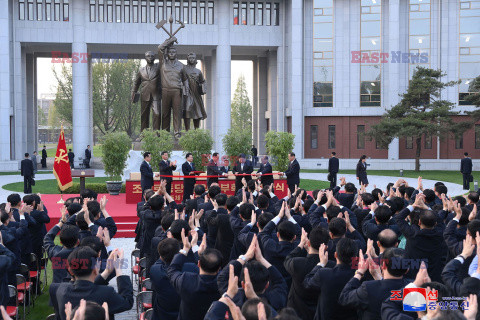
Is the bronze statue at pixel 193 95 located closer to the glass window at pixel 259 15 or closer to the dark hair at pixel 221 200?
the dark hair at pixel 221 200

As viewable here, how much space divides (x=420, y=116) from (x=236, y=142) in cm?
1390

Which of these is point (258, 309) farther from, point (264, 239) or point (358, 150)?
point (358, 150)

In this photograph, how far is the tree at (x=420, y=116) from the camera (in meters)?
27.4

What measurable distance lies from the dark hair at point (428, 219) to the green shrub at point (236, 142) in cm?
1260

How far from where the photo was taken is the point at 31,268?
262 inches

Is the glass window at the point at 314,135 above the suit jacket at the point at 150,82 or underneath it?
underneath

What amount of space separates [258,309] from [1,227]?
4.15 m

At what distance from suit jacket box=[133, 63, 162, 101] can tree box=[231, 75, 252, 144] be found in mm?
31478

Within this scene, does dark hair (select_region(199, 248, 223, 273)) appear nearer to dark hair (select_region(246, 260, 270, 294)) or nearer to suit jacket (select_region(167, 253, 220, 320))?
suit jacket (select_region(167, 253, 220, 320))

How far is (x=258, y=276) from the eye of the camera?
3.38m

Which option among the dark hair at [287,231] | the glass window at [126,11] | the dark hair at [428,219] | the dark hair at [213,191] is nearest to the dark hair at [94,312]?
the dark hair at [287,231]

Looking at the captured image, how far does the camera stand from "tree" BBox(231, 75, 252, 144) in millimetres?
49219

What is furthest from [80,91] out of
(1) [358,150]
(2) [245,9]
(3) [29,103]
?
(1) [358,150]

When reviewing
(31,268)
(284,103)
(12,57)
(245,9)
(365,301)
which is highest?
(245,9)
